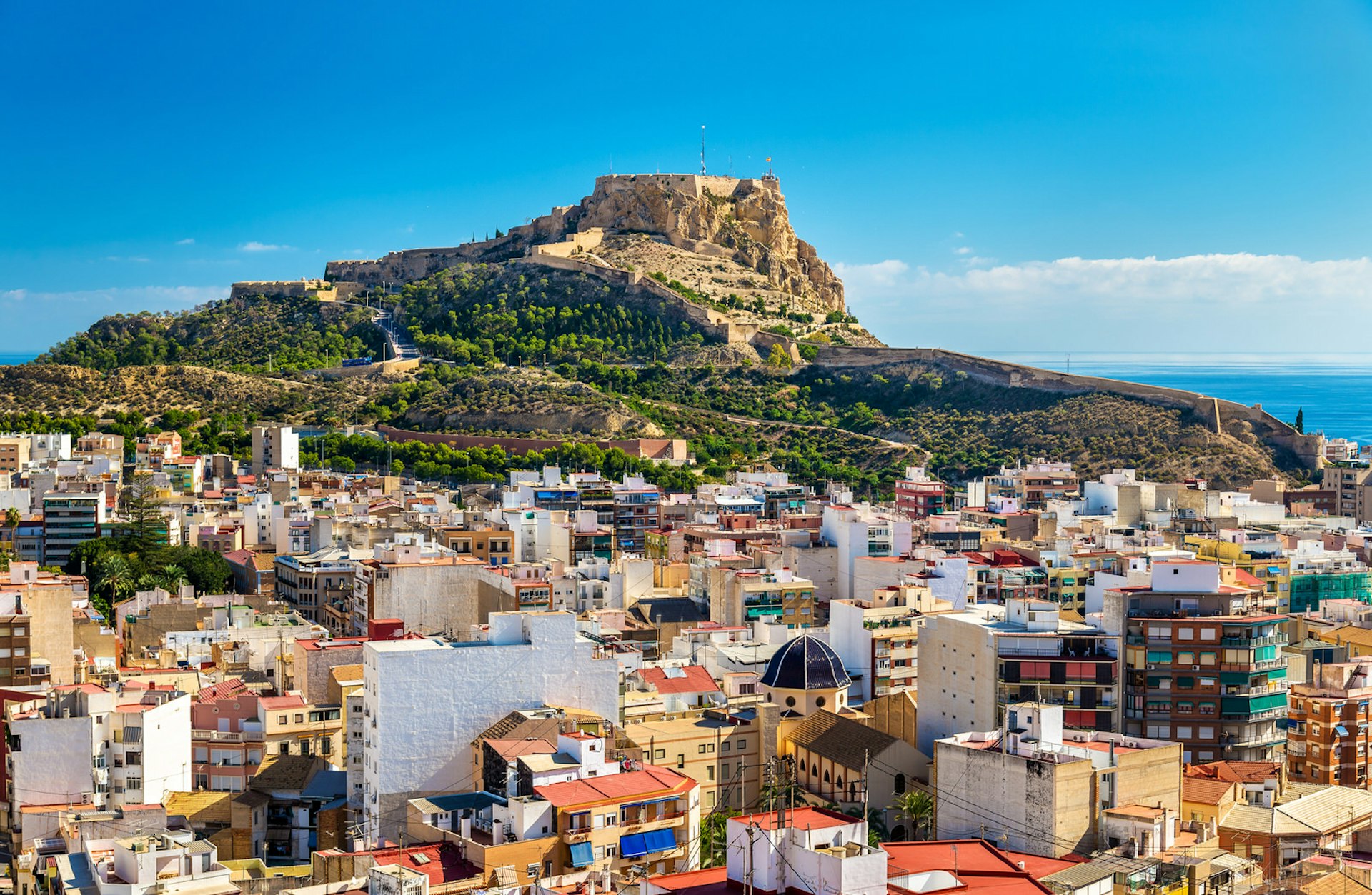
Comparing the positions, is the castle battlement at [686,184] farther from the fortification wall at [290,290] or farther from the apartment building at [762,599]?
the apartment building at [762,599]

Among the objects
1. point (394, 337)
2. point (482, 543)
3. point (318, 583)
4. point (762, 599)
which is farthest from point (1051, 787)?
point (394, 337)

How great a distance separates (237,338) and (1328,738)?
79.1 m

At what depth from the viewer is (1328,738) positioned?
1004 inches

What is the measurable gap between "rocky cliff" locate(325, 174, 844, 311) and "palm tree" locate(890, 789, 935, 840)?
76.1m

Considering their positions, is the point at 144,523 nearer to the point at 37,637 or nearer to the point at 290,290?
the point at 37,637

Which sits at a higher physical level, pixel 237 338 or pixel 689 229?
pixel 689 229

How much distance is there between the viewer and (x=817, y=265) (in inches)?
4063

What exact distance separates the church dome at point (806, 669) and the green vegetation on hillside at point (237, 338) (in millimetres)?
63731

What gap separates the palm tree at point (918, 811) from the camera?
2200 cm

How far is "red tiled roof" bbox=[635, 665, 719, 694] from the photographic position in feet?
88.9

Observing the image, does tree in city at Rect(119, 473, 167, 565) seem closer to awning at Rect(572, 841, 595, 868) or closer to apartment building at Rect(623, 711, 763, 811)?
apartment building at Rect(623, 711, 763, 811)

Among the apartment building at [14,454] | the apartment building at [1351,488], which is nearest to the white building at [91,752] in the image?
the apartment building at [14,454]

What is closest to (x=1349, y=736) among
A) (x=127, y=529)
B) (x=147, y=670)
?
(x=147, y=670)

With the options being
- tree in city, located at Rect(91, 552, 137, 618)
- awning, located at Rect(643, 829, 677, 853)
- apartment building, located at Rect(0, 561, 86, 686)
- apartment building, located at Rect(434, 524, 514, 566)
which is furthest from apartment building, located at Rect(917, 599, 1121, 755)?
tree in city, located at Rect(91, 552, 137, 618)
